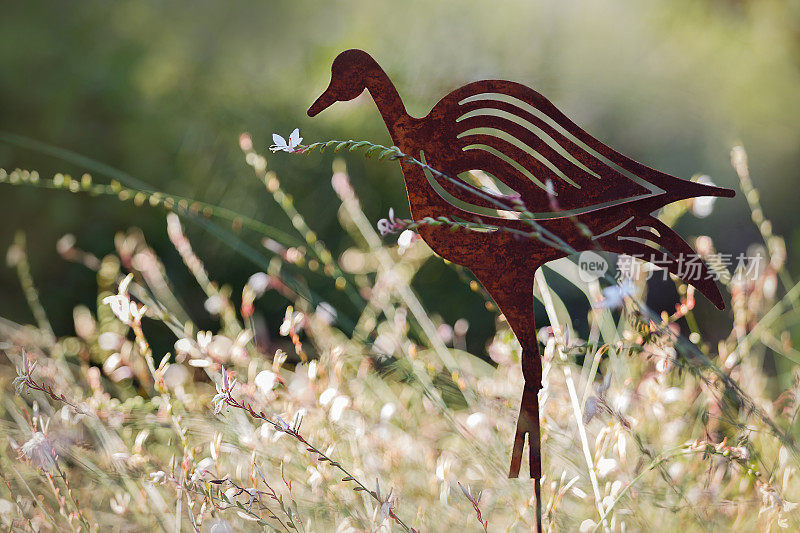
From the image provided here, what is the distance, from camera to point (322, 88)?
1555 mm

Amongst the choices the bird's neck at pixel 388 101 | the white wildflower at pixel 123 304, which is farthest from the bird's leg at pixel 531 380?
the white wildflower at pixel 123 304

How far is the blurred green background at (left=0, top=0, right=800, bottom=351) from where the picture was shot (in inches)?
60.4

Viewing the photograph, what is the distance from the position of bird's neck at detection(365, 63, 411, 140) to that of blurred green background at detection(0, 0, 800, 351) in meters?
0.98

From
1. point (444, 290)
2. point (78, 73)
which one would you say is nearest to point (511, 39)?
point (444, 290)

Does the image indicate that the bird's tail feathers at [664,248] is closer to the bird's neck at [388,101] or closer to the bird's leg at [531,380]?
the bird's leg at [531,380]

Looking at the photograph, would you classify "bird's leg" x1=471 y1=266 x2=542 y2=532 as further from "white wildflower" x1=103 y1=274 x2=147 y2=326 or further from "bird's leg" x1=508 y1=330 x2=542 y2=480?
"white wildflower" x1=103 y1=274 x2=147 y2=326

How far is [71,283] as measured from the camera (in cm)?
154

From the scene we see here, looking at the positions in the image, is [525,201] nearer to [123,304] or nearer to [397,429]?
[123,304]

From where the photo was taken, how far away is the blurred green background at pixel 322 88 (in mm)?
1535

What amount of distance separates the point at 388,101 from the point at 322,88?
1063mm

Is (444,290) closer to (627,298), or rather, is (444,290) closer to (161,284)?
(161,284)

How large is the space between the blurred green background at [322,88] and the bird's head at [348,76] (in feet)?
3.18

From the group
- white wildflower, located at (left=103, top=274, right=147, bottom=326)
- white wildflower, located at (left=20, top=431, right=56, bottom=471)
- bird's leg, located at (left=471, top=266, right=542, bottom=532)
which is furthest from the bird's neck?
white wildflower, located at (left=20, top=431, right=56, bottom=471)

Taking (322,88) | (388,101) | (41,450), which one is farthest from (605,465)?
(322,88)
